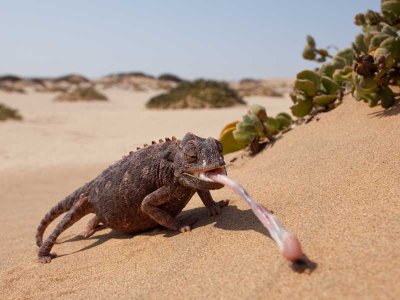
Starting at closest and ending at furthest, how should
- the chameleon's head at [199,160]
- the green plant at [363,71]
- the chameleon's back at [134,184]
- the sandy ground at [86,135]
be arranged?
the chameleon's head at [199,160] → the chameleon's back at [134,184] → the green plant at [363,71] → the sandy ground at [86,135]

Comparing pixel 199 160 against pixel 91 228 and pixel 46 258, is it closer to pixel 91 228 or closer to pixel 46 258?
pixel 46 258

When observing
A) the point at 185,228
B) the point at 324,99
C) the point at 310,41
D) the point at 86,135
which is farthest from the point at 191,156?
the point at 86,135

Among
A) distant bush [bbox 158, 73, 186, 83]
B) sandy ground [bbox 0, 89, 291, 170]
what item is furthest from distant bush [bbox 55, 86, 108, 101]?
distant bush [bbox 158, 73, 186, 83]

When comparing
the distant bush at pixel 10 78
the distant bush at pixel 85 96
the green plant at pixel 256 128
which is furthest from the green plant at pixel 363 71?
the distant bush at pixel 10 78

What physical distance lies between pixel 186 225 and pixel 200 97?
16261mm

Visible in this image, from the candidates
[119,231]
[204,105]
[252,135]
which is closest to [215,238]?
[119,231]

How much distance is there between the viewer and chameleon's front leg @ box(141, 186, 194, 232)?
3324mm

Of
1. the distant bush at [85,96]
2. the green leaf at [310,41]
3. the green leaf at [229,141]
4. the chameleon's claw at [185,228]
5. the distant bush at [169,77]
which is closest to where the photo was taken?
the chameleon's claw at [185,228]

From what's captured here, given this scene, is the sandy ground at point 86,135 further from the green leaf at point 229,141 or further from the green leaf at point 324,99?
the green leaf at point 324,99

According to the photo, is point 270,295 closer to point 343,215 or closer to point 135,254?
point 343,215

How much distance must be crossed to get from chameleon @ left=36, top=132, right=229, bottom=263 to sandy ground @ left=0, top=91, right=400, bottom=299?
13cm

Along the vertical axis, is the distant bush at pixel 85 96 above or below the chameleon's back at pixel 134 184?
below

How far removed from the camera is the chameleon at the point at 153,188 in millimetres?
3090

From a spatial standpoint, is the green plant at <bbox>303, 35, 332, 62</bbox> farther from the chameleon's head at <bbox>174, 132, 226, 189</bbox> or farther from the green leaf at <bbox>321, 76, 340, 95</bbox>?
the chameleon's head at <bbox>174, 132, 226, 189</bbox>
